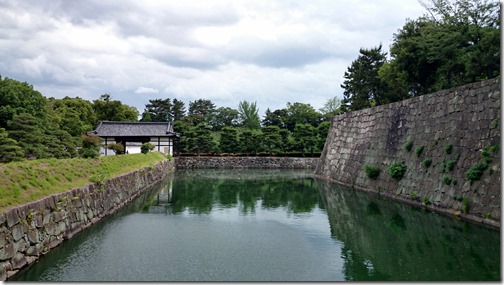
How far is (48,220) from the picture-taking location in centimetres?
848

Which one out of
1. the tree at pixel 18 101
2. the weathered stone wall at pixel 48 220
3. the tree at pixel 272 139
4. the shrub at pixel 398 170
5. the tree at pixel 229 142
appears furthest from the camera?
the tree at pixel 229 142

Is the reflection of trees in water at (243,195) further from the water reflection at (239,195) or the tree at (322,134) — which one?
the tree at (322,134)

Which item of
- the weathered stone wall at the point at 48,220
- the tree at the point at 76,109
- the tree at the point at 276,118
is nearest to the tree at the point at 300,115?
the tree at the point at 276,118

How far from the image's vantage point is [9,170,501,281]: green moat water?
736 cm

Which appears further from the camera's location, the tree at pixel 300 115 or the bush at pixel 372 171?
the tree at pixel 300 115

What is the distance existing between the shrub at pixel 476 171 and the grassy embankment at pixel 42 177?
1043cm

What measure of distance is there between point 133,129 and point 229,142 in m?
8.97

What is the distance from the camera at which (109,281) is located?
6.90 m

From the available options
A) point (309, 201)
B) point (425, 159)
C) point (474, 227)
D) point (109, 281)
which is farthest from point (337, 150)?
point (109, 281)

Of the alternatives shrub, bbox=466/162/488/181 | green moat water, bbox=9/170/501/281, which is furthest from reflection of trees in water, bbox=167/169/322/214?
shrub, bbox=466/162/488/181

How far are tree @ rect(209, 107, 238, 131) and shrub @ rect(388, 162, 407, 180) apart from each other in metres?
41.9

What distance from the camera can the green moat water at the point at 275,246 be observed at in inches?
290

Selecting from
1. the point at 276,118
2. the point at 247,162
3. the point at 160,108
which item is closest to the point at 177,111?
the point at 160,108

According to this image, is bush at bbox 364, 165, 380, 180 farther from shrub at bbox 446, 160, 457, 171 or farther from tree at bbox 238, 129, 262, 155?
tree at bbox 238, 129, 262, 155
